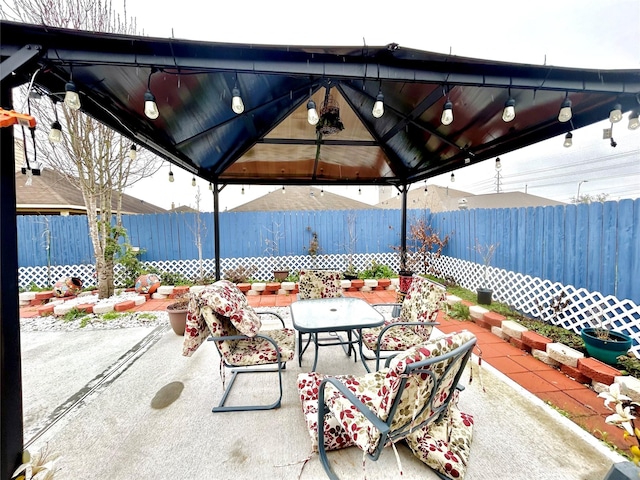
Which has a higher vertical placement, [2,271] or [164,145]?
[164,145]

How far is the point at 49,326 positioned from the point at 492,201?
908 inches

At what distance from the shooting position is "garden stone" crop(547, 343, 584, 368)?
2.57 metres

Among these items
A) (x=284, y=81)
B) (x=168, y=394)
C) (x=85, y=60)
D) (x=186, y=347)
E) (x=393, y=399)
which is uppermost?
(x=284, y=81)

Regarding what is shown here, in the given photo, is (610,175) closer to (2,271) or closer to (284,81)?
(284,81)

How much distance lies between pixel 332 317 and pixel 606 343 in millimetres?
2678

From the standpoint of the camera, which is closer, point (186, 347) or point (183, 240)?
point (186, 347)

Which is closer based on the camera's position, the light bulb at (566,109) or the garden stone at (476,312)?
the light bulb at (566,109)

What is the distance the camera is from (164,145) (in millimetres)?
2998

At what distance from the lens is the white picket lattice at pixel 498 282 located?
9.64 ft

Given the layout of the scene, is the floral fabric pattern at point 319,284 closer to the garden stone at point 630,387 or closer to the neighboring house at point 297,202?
the garden stone at point 630,387

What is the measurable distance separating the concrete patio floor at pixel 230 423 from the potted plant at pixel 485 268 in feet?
4.81

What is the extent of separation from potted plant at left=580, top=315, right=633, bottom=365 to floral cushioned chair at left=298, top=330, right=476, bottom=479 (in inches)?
70.2

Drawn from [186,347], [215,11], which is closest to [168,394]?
[186,347]

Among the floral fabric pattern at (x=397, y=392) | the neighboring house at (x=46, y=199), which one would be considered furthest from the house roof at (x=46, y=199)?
the floral fabric pattern at (x=397, y=392)
